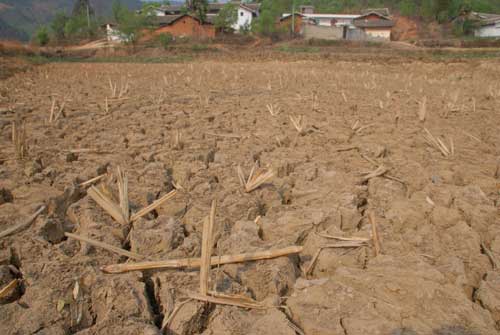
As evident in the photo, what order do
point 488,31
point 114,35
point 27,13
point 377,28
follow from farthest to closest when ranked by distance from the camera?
point 27,13
point 377,28
point 488,31
point 114,35

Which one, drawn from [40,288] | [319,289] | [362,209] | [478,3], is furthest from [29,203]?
[478,3]

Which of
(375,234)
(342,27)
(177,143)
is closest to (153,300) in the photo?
(375,234)

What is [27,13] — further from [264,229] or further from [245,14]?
[264,229]

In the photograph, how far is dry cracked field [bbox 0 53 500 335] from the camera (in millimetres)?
1452

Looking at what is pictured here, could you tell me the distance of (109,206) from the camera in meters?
2.08

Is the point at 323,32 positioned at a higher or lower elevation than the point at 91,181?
higher

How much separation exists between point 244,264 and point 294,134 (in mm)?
2571

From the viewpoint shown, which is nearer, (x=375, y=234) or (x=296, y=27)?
(x=375, y=234)

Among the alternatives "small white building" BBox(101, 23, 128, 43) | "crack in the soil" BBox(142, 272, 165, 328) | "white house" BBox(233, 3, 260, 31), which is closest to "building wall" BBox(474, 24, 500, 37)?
"white house" BBox(233, 3, 260, 31)

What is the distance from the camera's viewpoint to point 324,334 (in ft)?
4.59

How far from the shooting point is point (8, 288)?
4.91ft

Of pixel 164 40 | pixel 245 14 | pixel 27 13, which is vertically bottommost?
pixel 164 40

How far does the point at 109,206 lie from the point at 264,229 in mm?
914

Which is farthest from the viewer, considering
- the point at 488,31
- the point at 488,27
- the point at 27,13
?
the point at 27,13
